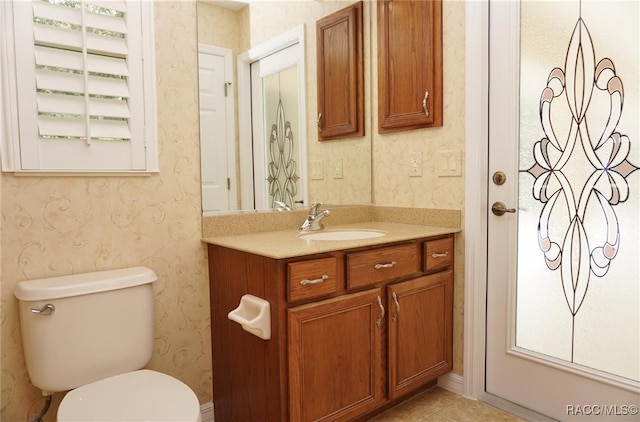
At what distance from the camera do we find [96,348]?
146cm

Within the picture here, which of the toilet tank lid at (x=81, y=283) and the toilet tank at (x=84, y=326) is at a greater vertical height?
the toilet tank lid at (x=81, y=283)

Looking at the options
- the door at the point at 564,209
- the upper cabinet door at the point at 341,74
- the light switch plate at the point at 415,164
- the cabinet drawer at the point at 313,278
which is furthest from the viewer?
the upper cabinet door at the point at 341,74

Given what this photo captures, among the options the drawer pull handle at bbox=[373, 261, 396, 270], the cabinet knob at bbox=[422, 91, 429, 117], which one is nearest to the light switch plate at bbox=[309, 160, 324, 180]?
the cabinet knob at bbox=[422, 91, 429, 117]

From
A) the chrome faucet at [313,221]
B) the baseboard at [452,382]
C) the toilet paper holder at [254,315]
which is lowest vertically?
the baseboard at [452,382]

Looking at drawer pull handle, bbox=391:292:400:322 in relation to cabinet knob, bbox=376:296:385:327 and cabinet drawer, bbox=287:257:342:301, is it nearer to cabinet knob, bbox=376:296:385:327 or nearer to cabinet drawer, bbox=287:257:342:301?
cabinet knob, bbox=376:296:385:327

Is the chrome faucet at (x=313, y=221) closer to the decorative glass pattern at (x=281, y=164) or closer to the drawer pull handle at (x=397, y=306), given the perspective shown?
the decorative glass pattern at (x=281, y=164)

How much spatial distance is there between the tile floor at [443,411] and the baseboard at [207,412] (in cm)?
71

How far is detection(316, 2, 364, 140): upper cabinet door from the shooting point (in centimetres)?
236

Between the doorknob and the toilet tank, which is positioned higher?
the doorknob

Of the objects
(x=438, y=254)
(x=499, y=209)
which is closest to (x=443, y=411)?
(x=438, y=254)

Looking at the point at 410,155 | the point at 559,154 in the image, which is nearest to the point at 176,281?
the point at 410,155

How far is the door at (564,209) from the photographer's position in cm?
168

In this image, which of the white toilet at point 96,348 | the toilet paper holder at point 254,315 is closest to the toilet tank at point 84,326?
the white toilet at point 96,348

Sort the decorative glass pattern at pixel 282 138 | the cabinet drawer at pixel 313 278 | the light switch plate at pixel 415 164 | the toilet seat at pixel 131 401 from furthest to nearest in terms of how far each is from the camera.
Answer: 1. the light switch plate at pixel 415 164
2. the decorative glass pattern at pixel 282 138
3. the cabinet drawer at pixel 313 278
4. the toilet seat at pixel 131 401
